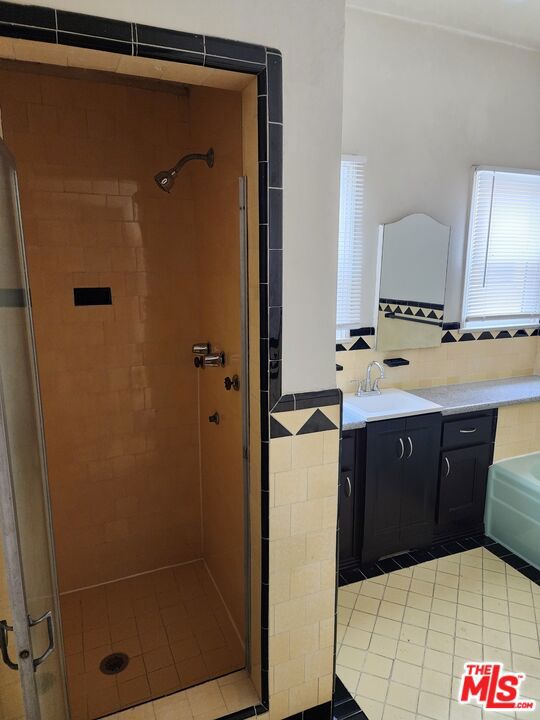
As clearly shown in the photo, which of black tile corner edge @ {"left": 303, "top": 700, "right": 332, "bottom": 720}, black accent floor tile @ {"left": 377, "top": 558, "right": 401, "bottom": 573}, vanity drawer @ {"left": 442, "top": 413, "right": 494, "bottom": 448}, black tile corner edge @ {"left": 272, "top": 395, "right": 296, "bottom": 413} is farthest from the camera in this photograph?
vanity drawer @ {"left": 442, "top": 413, "right": 494, "bottom": 448}

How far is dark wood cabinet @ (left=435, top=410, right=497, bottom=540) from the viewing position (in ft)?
9.84

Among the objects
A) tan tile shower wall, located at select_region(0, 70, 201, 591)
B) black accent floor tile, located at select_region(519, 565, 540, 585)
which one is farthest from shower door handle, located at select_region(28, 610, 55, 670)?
black accent floor tile, located at select_region(519, 565, 540, 585)

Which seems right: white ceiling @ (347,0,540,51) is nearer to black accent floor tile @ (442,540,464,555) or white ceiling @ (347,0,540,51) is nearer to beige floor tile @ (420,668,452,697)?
black accent floor tile @ (442,540,464,555)

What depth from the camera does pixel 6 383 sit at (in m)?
1.02

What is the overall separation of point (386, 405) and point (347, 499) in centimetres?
62

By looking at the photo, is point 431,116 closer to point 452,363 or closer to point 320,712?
point 452,363

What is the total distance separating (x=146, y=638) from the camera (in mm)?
2377

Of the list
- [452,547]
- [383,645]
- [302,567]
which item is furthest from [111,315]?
[452,547]

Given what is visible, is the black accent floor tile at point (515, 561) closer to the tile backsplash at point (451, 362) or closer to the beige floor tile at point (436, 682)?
the beige floor tile at point (436, 682)

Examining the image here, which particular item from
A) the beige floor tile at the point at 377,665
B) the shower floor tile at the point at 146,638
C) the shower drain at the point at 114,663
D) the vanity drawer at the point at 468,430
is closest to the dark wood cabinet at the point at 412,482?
the vanity drawer at the point at 468,430

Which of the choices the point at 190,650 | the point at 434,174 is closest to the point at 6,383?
the point at 190,650

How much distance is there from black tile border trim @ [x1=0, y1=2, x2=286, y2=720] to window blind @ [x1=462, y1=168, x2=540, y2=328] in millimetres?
2204

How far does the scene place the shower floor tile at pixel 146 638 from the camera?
2086 millimetres

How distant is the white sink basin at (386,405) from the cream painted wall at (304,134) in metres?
1.10
